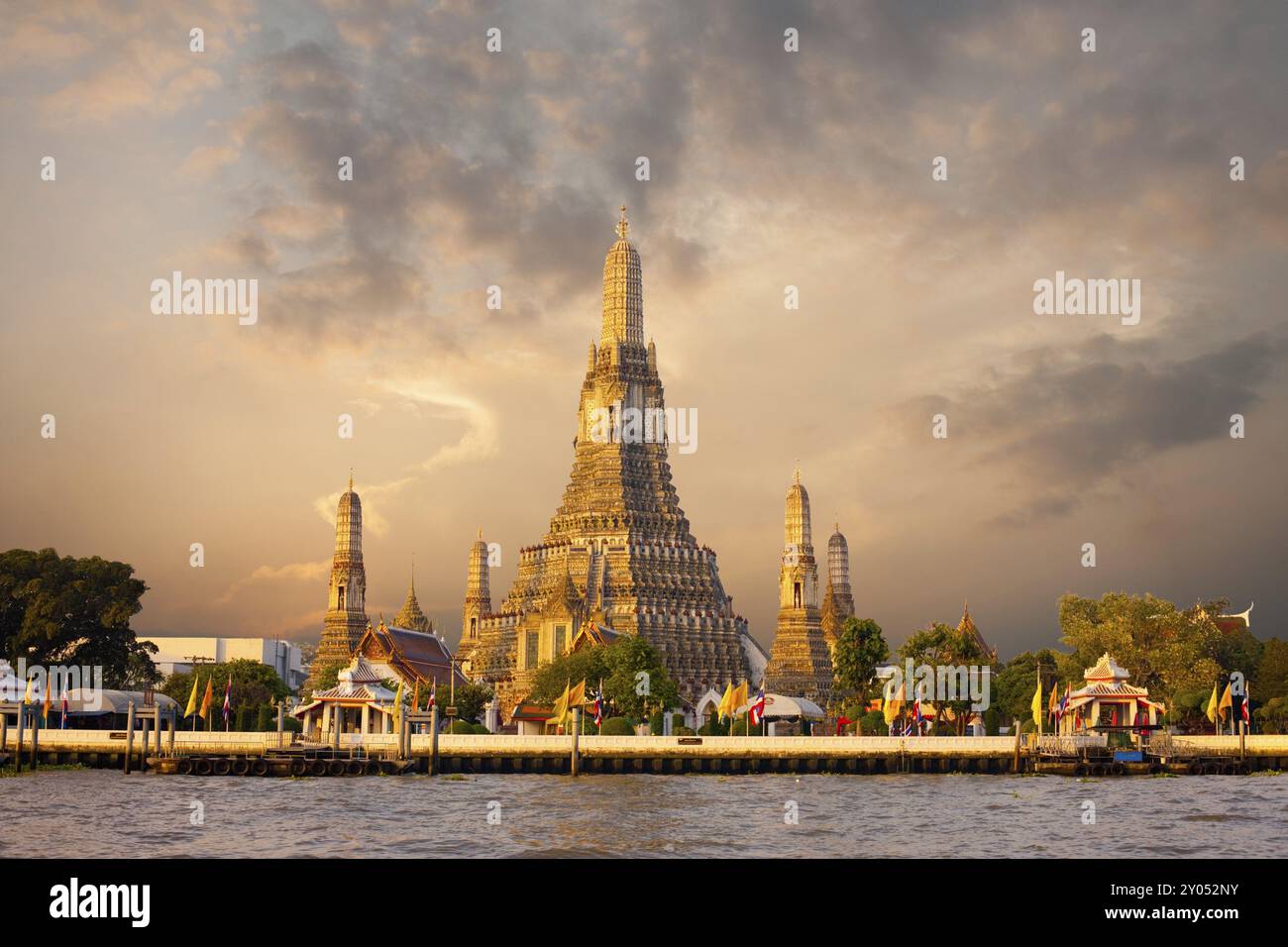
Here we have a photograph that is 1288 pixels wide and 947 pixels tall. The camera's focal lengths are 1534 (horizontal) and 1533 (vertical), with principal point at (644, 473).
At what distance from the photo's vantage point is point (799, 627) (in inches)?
6137

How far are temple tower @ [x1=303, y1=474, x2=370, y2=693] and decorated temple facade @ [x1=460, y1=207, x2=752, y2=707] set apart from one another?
503 inches

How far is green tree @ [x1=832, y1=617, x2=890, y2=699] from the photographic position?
105750 millimetres

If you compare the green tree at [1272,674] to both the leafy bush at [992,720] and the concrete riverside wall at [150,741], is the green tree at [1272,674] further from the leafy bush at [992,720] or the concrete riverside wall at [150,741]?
the concrete riverside wall at [150,741]

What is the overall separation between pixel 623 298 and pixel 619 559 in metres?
28.7

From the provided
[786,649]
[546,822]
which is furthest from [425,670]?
[546,822]

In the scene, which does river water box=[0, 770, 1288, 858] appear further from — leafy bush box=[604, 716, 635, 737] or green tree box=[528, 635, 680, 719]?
green tree box=[528, 635, 680, 719]

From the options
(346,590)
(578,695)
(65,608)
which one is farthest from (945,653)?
(346,590)

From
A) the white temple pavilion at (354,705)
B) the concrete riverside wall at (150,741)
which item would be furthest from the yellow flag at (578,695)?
the concrete riverside wall at (150,741)

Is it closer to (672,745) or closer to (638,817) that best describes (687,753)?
(672,745)

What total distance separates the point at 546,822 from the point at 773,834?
871 centimetres

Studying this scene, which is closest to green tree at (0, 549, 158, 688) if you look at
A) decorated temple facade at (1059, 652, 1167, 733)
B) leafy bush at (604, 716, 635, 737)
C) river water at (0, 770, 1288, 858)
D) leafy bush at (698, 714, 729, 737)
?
river water at (0, 770, 1288, 858)

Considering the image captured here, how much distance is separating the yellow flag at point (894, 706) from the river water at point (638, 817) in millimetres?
10701

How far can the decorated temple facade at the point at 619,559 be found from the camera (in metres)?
143
